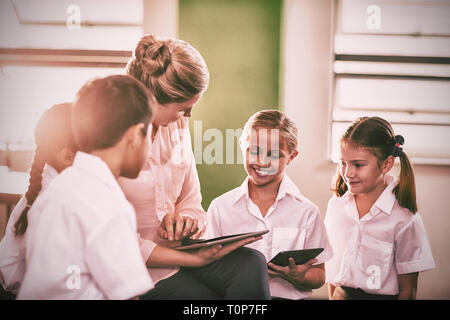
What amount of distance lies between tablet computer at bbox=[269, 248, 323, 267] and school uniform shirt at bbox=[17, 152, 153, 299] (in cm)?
46

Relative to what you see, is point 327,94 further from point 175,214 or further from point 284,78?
point 175,214

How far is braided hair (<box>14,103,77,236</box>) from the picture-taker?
1045 millimetres

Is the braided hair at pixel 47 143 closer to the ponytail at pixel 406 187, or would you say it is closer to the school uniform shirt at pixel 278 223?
the school uniform shirt at pixel 278 223

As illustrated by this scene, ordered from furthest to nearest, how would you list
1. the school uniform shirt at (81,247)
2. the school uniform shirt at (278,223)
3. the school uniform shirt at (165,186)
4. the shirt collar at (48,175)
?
the school uniform shirt at (278,223) < the school uniform shirt at (165,186) < the shirt collar at (48,175) < the school uniform shirt at (81,247)

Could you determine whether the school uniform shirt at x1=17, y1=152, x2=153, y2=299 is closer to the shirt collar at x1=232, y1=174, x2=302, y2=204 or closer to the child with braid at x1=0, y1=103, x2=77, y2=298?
the child with braid at x1=0, y1=103, x2=77, y2=298

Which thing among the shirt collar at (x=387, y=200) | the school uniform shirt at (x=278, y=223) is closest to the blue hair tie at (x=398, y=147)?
the shirt collar at (x=387, y=200)

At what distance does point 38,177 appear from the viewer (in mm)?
1055

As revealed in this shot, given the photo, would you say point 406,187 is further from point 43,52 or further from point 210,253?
point 43,52

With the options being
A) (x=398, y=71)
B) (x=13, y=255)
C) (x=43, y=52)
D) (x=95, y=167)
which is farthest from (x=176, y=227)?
(x=398, y=71)

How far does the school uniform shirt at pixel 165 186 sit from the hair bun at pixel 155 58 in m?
0.20

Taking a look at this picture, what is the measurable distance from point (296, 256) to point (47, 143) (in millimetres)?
804

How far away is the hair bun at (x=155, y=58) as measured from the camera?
3.55ft
